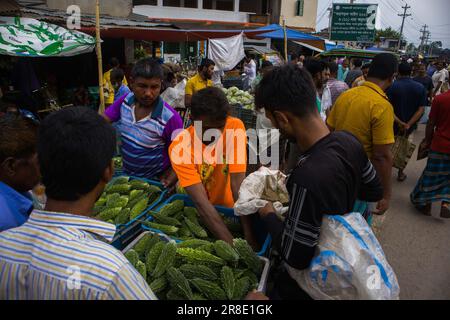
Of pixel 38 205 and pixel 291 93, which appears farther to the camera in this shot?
pixel 38 205

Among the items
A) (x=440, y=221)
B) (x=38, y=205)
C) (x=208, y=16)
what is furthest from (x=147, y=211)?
(x=208, y=16)

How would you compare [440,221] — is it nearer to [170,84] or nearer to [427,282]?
[427,282]

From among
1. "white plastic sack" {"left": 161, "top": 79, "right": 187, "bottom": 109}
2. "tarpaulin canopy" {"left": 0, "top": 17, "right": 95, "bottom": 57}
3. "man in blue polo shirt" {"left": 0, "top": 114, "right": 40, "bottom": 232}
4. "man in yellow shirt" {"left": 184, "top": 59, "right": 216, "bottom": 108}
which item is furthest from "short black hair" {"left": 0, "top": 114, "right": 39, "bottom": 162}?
"white plastic sack" {"left": 161, "top": 79, "right": 187, "bottom": 109}

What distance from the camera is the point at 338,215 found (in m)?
1.46

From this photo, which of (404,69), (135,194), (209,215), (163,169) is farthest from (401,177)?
(135,194)

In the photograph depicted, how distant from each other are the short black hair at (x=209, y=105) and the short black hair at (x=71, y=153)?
1258mm

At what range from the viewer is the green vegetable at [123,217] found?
228 centimetres

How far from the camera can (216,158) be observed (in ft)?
8.38

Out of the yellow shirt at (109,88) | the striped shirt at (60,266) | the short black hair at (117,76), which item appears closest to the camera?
the striped shirt at (60,266)

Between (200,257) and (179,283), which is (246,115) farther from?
(179,283)

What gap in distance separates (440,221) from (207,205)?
4264 mm

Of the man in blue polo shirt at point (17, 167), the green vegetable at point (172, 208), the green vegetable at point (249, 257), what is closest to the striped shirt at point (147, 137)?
the green vegetable at point (172, 208)

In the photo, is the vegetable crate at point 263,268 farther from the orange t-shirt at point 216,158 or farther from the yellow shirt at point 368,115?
the yellow shirt at point 368,115
